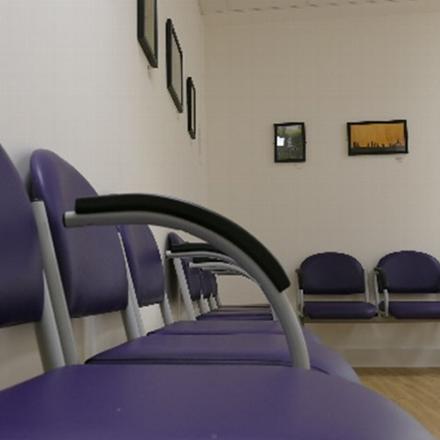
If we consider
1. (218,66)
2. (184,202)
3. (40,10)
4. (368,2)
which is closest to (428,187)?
(368,2)

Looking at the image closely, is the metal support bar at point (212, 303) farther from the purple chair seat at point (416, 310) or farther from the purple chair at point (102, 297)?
the purple chair at point (102, 297)

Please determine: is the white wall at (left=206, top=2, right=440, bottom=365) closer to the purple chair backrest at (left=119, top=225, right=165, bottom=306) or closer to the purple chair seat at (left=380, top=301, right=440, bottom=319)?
the purple chair seat at (left=380, top=301, right=440, bottom=319)

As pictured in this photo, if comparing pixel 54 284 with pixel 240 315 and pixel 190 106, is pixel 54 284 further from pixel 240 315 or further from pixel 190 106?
pixel 190 106

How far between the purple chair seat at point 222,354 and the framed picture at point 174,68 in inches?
79.6

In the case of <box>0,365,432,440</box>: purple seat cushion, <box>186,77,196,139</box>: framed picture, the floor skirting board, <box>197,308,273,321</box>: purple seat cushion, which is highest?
<box>186,77,196,139</box>: framed picture

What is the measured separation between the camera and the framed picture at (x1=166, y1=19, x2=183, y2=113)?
9.68 ft

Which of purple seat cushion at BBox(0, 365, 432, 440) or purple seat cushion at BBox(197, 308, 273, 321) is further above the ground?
purple seat cushion at BBox(0, 365, 432, 440)

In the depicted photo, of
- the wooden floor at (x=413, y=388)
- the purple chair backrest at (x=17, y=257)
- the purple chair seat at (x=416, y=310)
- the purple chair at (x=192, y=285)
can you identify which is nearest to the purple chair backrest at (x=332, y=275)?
the purple chair seat at (x=416, y=310)

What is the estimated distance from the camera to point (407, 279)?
4578 mm

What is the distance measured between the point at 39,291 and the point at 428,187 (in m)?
4.53

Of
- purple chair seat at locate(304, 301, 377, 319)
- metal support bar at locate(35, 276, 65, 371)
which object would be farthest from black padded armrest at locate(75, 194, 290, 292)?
purple chair seat at locate(304, 301, 377, 319)

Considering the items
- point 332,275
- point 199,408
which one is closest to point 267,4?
point 332,275

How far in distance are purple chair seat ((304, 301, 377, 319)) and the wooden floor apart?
1.50 feet

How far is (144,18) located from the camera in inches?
A: 88.1
